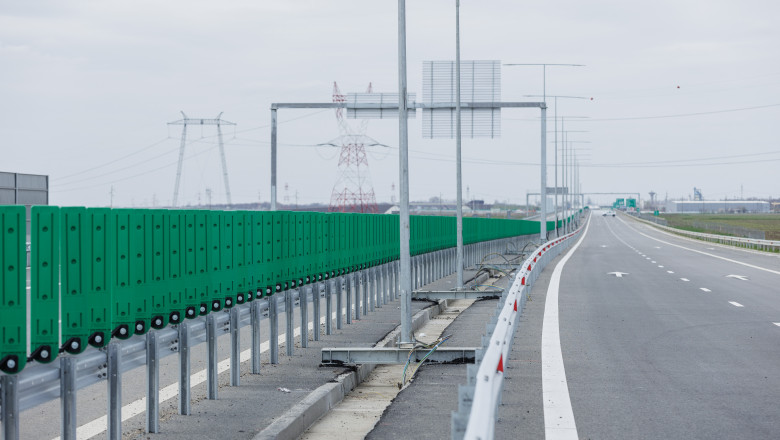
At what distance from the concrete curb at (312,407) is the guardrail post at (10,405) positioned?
2039 mm

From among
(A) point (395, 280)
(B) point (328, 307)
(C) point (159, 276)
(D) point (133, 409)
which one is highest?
(C) point (159, 276)

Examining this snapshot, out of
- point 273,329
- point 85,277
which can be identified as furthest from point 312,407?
point 273,329

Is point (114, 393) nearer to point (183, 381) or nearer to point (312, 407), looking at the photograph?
point (183, 381)

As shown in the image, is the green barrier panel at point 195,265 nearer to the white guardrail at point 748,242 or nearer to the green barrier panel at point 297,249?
the green barrier panel at point 297,249

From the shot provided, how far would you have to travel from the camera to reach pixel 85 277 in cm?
789

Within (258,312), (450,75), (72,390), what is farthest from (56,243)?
(450,75)

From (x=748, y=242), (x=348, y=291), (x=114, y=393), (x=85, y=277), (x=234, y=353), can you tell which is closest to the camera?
(x=85, y=277)

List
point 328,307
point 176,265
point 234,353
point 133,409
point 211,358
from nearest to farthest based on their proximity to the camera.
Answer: point 176,265
point 133,409
point 211,358
point 234,353
point 328,307

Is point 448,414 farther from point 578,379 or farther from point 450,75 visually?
point 450,75

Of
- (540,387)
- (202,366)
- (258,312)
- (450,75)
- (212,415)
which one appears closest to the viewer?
(212,415)

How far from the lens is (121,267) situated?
8.61 metres

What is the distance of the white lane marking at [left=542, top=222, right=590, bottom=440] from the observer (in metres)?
8.98

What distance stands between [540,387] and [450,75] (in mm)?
22674

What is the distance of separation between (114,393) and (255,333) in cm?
410
